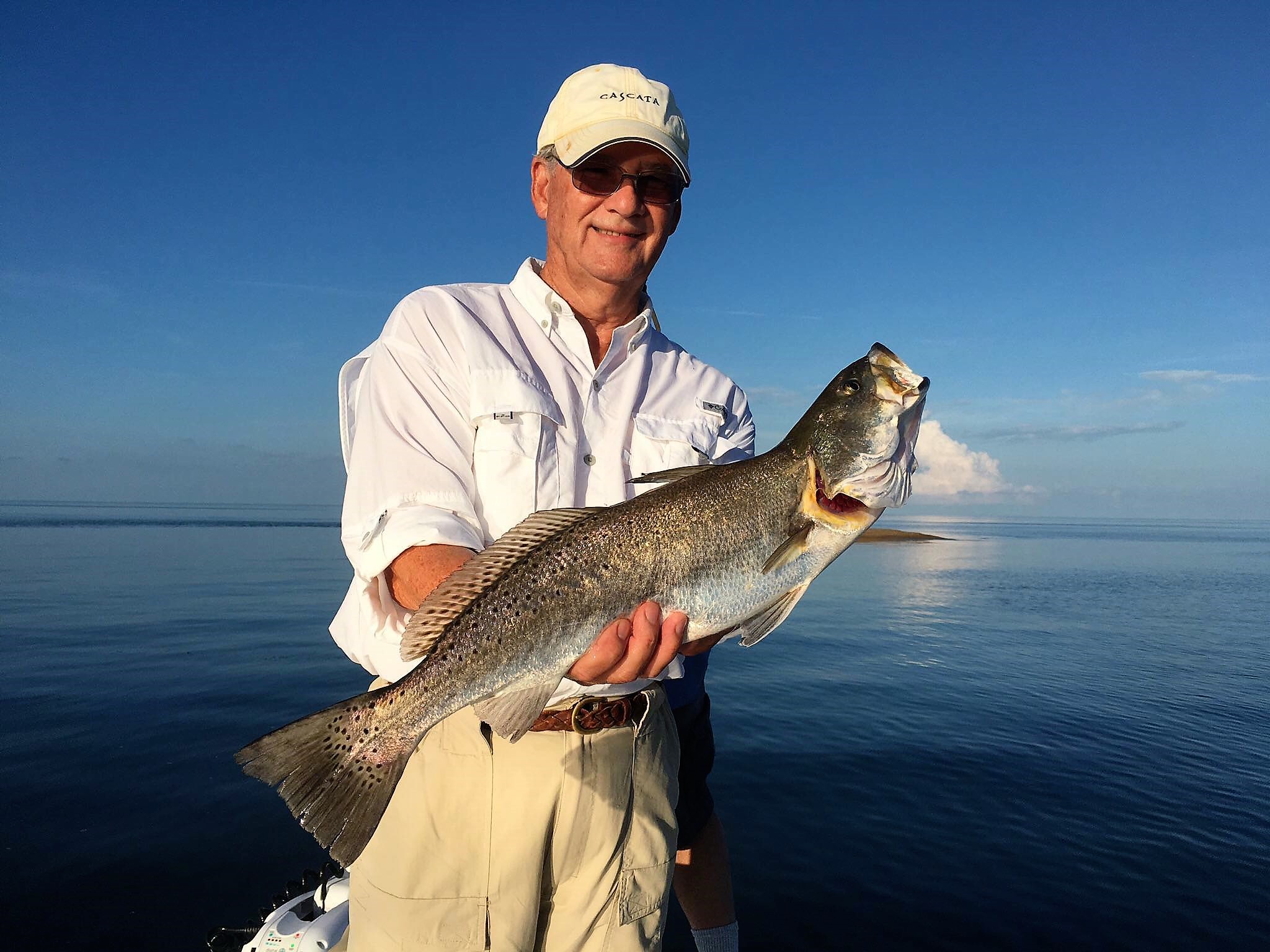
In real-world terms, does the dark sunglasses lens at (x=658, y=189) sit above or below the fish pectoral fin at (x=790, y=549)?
above

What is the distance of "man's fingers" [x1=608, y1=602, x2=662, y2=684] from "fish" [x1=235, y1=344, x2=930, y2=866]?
73mm

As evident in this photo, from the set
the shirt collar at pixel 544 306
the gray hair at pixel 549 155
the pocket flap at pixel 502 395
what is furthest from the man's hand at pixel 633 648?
the gray hair at pixel 549 155

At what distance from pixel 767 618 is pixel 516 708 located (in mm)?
1203

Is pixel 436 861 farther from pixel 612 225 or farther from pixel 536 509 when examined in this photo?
pixel 612 225

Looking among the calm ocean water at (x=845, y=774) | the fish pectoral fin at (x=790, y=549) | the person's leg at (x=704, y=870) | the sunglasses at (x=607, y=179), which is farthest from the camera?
the calm ocean water at (x=845, y=774)

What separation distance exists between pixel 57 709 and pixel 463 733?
420 inches

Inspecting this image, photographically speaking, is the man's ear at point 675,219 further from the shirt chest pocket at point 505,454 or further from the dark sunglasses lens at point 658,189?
the shirt chest pocket at point 505,454

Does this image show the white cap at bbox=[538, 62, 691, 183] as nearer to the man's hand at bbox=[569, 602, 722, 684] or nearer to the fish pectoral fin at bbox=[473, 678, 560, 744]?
the man's hand at bbox=[569, 602, 722, 684]

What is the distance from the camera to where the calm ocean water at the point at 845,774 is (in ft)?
20.4

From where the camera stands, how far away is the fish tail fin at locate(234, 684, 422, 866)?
8.20ft

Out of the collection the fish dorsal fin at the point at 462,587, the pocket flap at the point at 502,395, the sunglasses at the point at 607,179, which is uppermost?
the sunglasses at the point at 607,179

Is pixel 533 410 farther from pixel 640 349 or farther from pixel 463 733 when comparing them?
pixel 463 733

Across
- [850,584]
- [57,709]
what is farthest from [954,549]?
[57,709]

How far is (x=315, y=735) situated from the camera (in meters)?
2.56
